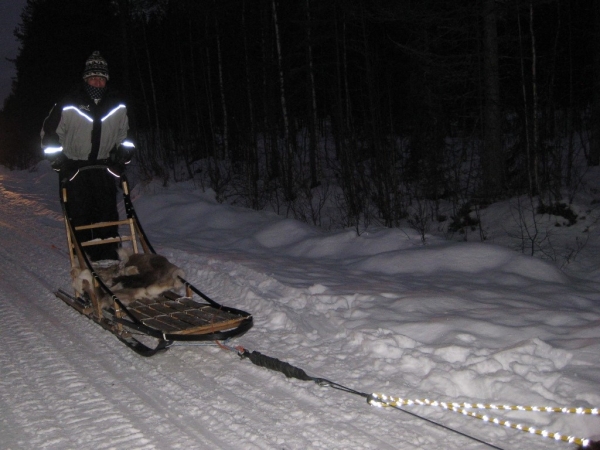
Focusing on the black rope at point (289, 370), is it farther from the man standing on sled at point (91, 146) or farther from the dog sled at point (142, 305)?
the man standing on sled at point (91, 146)

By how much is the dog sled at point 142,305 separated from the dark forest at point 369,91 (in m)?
2.17

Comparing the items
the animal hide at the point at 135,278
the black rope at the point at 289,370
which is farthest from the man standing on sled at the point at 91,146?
the black rope at the point at 289,370

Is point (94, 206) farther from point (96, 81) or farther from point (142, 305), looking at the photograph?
point (142, 305)

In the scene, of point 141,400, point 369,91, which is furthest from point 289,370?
point 369,91

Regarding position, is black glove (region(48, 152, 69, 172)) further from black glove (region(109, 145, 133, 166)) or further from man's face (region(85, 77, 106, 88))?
man's face (region(85, 77, 106, 88))

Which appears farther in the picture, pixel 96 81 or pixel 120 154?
pixel 120 154

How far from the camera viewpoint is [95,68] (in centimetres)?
514

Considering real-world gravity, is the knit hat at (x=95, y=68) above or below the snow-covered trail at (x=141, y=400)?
above

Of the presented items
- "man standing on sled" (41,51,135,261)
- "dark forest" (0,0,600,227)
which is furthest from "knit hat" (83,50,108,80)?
"dark forest" (0,0,600,227)

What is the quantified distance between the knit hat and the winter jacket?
0.15 meters

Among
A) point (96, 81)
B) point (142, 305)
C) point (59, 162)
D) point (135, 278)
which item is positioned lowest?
point (142, 305)

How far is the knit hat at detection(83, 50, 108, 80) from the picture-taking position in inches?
202

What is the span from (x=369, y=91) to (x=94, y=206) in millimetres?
6688

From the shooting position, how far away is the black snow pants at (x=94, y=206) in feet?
18.1
